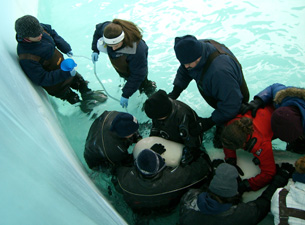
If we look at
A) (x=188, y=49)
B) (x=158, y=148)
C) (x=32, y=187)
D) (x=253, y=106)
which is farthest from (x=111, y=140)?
(x=253, y=106)

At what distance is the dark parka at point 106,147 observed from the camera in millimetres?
2051

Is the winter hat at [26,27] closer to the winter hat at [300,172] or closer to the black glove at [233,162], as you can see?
the black glove at [233,162]

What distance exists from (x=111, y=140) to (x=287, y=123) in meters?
1.45

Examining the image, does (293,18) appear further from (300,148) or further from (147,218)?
(147,218)

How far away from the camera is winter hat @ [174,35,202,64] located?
69.9 inches

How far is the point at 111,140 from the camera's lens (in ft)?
6.75

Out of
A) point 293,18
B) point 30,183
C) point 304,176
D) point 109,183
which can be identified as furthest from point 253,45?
point 30,183

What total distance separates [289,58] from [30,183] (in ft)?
13.0

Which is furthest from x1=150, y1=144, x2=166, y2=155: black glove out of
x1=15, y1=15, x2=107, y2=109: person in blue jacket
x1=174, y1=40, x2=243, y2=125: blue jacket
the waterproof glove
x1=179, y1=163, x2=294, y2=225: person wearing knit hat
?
x1=15, y1=15, x2=107, y2=109: person in blue jacket

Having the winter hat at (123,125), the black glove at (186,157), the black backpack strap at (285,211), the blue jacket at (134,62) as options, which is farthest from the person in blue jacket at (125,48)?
the black backpack strap at (285,211)

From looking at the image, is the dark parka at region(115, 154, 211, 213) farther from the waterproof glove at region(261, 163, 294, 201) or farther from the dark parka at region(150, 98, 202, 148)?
the waterproof glove at region(261, 163, 294, 201)

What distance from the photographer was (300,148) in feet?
6.91

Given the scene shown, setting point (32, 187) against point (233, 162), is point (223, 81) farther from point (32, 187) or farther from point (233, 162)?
point (32, 187)

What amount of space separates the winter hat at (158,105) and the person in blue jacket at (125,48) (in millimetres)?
703
